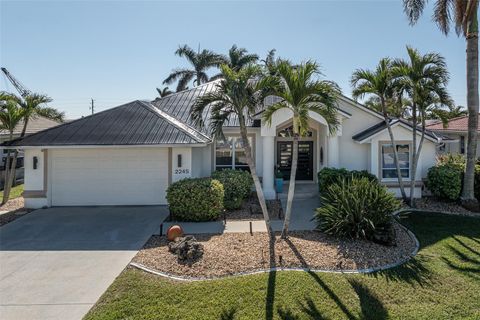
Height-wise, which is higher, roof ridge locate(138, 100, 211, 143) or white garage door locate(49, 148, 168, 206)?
roof ridge locate(138, 100, 211, 143)

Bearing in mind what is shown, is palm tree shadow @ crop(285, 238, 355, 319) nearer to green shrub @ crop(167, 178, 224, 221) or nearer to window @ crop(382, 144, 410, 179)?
green shrub @ crop(167, 178, 224, 221)

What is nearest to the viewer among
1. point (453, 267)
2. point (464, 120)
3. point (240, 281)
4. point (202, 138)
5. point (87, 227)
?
point (240, 281)

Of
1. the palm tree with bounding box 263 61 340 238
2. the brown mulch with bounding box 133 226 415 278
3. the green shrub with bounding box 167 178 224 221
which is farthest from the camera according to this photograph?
→ the green shrub with bounding box 167 178 224 221

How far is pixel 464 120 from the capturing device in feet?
90.1

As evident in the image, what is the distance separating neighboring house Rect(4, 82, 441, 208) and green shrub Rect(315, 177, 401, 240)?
4.25 meters

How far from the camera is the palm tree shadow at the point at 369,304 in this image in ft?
16.8

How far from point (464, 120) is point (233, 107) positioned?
28.4m

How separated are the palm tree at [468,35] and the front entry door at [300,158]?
718 centimetres

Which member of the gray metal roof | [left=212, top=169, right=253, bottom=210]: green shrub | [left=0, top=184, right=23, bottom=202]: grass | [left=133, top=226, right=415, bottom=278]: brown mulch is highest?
the gray metal roof

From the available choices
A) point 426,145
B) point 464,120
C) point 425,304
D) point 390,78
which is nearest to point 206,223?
point 425,304

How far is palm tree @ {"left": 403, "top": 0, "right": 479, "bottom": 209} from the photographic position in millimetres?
11672

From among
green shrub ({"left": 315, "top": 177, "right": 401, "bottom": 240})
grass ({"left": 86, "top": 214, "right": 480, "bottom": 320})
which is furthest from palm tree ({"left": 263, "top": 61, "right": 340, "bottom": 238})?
grass ({"left": 86, "top": 214, "right": 480, "bottom": 320})

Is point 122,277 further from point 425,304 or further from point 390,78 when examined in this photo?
point 390,78

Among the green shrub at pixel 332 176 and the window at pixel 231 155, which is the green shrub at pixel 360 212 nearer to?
the green shrub at pixel 332 176
